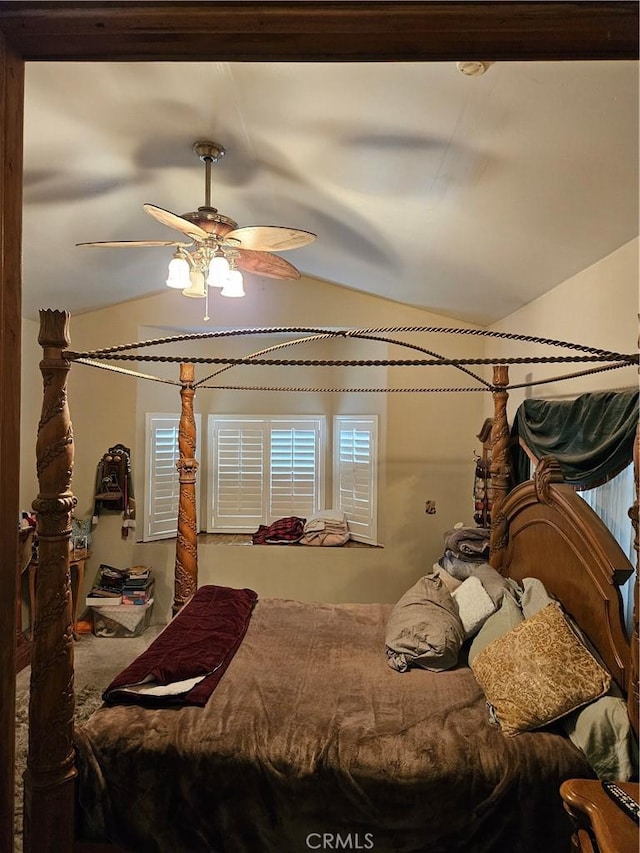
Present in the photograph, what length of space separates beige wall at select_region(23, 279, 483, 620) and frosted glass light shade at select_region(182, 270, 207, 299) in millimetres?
1900

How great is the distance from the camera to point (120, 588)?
433 cm

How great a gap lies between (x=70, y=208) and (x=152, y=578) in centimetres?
301

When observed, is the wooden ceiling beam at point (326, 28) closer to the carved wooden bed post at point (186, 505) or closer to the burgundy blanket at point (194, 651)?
the burgundy blanket at point (194, 651)

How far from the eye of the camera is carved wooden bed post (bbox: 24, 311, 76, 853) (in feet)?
5.01

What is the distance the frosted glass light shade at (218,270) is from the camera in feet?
7.52

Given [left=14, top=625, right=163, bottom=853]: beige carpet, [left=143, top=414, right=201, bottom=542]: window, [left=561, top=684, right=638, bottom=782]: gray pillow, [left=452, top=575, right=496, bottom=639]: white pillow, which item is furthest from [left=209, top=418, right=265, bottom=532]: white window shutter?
[left=561, top=684, right=638, bottom=782]: gray pillow

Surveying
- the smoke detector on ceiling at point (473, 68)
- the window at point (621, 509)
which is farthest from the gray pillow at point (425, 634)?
the smoke detector on ceiling at point (473, 68)

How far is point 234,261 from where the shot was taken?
2588 millimetres

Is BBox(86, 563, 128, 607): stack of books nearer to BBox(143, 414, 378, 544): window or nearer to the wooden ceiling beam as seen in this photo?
BBox(143, 414, 378, 544): window

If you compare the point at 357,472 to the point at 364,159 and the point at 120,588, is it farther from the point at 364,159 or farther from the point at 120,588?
the point at 364,159

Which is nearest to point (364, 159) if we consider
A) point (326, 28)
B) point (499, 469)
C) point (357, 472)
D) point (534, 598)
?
point (326, 28)

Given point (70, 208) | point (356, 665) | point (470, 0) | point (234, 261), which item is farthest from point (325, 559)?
point (470, 0)

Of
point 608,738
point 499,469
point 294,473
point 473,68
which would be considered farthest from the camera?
point 294,473

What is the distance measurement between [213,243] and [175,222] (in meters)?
0.28
